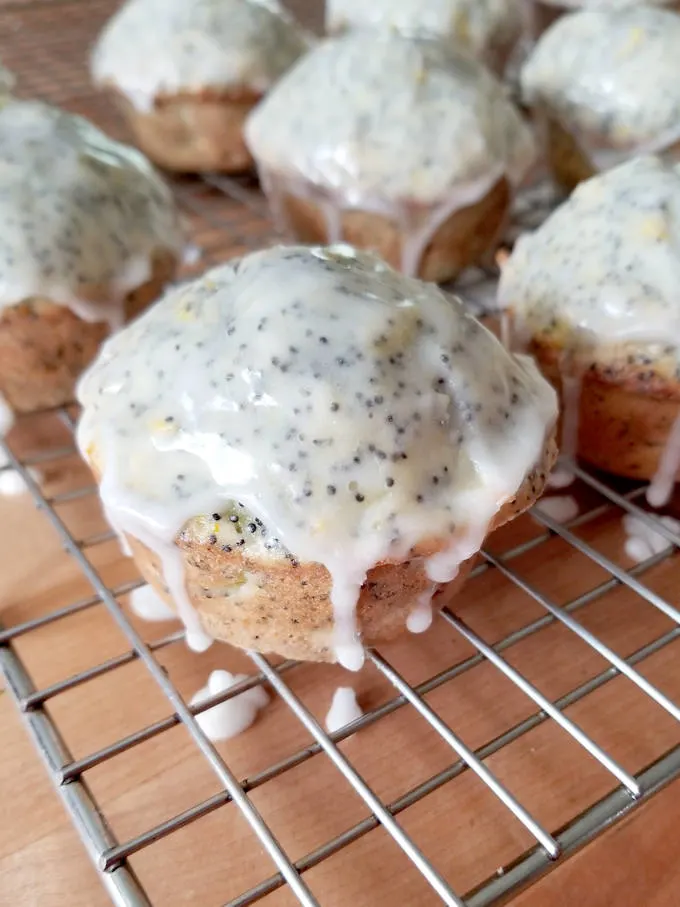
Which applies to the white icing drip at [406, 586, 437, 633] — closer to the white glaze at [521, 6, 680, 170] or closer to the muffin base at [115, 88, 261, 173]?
the white glaze at [521, 6, 680, 170]

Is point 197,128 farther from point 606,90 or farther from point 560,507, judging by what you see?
point 560,507

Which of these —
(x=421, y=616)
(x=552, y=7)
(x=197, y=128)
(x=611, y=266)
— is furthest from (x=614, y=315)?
(x=552, y=7)

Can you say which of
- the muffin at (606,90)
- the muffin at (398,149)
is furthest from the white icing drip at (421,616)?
the muffin at (606,90)

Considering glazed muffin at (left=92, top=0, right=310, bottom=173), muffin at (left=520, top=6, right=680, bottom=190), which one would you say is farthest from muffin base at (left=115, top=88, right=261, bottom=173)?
muffin at (left=520, top=6, right=680, bottom=190)

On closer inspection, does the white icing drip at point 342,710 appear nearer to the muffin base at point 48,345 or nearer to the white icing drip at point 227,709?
the white icing drip at point 227,709

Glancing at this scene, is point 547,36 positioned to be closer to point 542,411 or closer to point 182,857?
point 542,411
